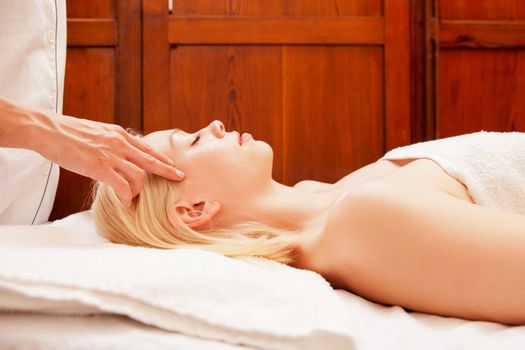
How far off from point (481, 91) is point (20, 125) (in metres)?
1.85

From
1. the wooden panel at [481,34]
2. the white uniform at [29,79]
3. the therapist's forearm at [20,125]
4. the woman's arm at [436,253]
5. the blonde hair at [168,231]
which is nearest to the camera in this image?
the woman's arm at [436,253]

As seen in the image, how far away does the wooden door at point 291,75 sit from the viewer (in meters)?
2.13

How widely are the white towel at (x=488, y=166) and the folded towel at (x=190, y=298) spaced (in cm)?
52

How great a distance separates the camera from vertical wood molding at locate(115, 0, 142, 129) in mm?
2123

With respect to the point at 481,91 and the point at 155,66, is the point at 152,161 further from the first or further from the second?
the point at 481,91

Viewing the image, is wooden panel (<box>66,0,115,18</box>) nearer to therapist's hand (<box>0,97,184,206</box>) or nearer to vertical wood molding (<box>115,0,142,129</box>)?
vertical wood molding (<box>115,0,142,129</box>)

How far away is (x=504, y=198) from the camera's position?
119 centimetres

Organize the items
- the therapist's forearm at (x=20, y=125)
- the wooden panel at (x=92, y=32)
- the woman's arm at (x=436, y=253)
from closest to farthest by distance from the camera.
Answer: the woman's arm at (x=436, y=253) < the therapist's forearm at (x=20, y=125) < the wooden panel at (x=92, y=32)

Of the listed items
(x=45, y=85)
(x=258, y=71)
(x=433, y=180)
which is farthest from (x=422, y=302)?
(x=258, y=71)

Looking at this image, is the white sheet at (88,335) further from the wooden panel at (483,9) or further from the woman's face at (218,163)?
the wooden panel at (483,9)

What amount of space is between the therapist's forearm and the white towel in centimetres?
82

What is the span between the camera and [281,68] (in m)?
2.16

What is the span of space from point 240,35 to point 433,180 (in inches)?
47.3

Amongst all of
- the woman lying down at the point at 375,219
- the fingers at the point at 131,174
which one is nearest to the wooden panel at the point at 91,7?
the woman lying down at the point at 375,219
